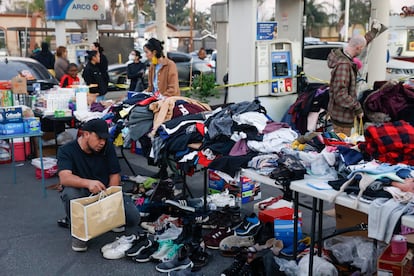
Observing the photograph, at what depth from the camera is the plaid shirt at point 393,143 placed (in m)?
3.48

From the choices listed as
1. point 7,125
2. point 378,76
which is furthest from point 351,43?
point 378,76

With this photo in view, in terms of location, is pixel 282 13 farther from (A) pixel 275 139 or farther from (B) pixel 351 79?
(A) pixel 275 139

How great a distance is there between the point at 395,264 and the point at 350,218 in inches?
42.5

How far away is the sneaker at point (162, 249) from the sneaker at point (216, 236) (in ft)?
1.18

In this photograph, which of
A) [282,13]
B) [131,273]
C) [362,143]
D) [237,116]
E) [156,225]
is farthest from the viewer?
[282,13]

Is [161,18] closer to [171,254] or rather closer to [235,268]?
[171,254]

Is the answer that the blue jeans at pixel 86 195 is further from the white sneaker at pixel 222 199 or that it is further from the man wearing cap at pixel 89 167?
the white sneaker at pixel 222 199

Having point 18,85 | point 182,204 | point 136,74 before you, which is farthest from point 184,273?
point 136,74

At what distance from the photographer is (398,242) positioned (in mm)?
3428

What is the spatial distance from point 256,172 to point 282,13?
6188 mm

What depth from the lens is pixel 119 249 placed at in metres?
4.54

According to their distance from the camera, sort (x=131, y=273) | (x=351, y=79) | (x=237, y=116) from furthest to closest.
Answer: (x=351, y=79) < (x=237, y=116) < (x=131, y=273)

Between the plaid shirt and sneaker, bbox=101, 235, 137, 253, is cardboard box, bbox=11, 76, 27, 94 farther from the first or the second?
the plaid shirt

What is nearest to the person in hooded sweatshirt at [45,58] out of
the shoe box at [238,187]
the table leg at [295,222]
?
the shoe box at [238,187]
